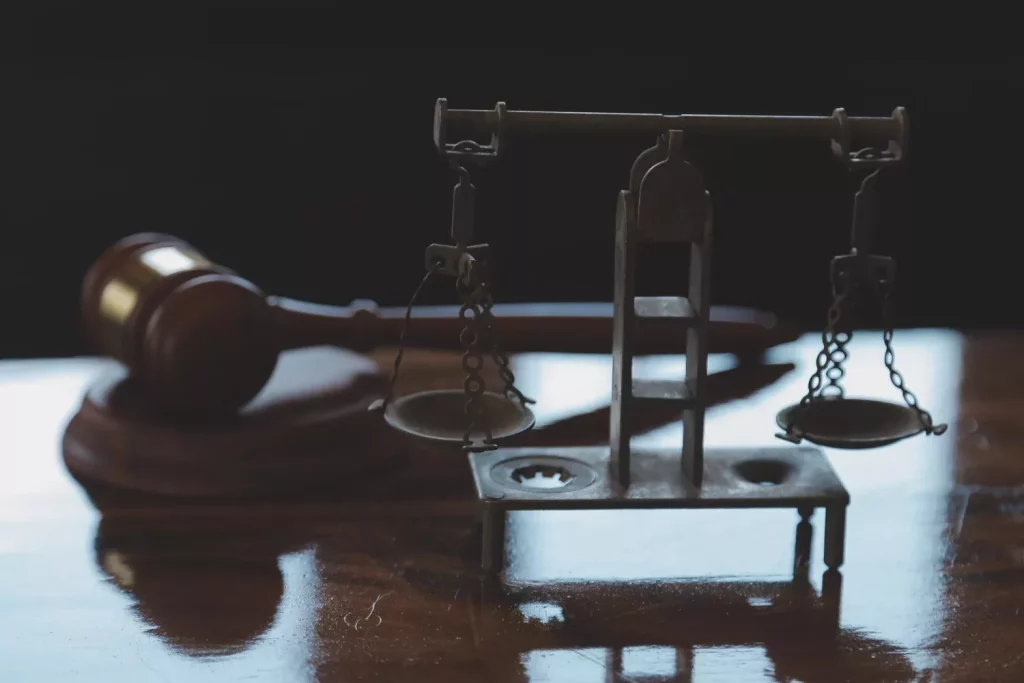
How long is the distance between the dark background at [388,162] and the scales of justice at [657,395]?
1.59 m

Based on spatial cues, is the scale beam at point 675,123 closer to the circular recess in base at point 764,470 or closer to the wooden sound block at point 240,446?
the circular recess in base at point 764,470

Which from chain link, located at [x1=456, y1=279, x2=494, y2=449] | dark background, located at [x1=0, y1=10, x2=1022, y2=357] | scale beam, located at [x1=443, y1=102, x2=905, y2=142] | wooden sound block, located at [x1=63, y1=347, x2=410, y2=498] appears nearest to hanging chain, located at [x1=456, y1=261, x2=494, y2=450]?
chain link, located at [x1=456, y1=279, x2=494, y2=449]

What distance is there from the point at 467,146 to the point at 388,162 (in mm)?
1798

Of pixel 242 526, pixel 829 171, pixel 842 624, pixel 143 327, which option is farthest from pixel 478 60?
pixel 842 624

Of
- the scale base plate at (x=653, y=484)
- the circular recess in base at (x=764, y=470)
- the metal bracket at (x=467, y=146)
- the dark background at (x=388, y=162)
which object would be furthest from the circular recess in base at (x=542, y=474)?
the dark background at (x=388, y=162)

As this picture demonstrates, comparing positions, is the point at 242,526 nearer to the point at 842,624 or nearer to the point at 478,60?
the point at 842,624

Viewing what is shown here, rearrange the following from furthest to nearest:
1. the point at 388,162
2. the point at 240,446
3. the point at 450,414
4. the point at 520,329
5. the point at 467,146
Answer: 1. the point at 388,162
2. the point at 520,329
3. the point at 240,446
4. the point at 450,414
5. the point at 467,146

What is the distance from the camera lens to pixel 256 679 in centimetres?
99

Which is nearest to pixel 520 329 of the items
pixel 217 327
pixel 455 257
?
pixel 217 327

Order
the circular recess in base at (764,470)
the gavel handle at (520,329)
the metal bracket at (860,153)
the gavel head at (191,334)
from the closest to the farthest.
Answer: the metal bracket at (860,153)
the circular recess in base at (764,470)
the gavel head at (191,334)
the gavel handle at (520,329)

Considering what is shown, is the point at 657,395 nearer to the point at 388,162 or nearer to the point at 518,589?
the point at 518,589

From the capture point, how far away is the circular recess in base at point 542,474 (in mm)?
1173

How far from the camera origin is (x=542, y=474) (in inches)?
48.4

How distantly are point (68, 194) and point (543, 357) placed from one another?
4.73ft
